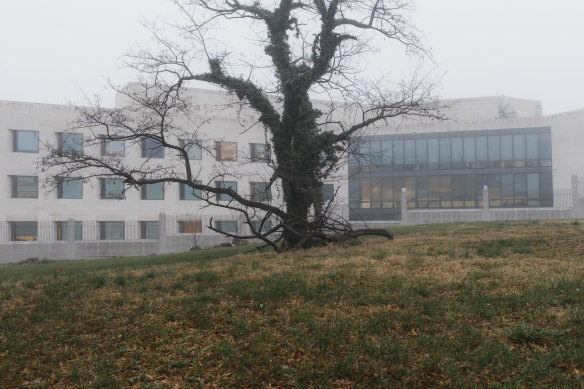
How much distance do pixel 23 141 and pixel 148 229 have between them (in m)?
10.1

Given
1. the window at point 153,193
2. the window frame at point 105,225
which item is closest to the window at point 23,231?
the window frame at point 105,225

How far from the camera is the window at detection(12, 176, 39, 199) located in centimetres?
3250

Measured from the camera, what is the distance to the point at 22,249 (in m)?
26.6

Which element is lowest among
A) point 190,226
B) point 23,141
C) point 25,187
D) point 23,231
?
point 23,231

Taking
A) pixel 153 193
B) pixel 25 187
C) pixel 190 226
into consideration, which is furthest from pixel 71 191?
pixel 190 226

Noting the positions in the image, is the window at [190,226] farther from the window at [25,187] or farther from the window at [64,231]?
the window at [25,187]

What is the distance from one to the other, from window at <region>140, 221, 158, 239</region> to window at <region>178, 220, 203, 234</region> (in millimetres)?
4380

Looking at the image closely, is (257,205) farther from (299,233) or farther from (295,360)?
(295,360)

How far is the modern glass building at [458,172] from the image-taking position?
40469 mm

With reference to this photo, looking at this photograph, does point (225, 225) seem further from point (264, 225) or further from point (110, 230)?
point (110, 230)

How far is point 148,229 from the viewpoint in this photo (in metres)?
35.2

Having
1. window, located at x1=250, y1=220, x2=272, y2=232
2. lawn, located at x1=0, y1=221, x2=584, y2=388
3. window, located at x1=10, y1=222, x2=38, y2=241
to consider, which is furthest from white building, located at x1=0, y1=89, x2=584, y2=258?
lawn, located at x1=0, y1=221, x2=584, y2=388

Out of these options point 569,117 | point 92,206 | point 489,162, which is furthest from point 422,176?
point 92,206

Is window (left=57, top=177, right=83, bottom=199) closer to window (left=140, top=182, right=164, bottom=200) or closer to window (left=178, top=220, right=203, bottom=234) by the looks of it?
window (left=140, top=182, right=164, bottom=200)
